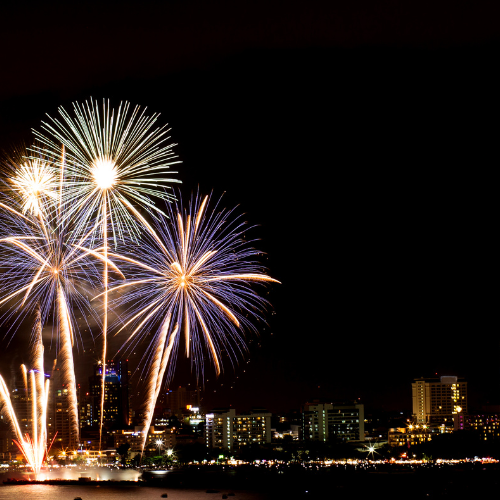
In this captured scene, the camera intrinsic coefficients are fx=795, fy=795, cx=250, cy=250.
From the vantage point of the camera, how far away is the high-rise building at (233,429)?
9450cm

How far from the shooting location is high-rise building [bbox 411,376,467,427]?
10856 cm

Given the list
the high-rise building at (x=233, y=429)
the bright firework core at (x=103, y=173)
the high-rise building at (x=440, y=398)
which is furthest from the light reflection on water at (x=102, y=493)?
the high-rise building at (x=440, y=398)

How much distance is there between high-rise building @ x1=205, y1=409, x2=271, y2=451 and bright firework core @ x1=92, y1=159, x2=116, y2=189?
78.6 metres

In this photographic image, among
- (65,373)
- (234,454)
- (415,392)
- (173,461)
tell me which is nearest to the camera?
(65,373)

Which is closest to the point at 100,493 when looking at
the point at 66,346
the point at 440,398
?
the point at 66,346

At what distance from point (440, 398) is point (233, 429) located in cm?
3135

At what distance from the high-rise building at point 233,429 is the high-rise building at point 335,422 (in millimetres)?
6678

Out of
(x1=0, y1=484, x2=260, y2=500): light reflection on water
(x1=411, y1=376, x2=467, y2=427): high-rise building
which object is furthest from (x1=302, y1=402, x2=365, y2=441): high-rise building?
(x1=0, y1=484, x2=260, y2=500): light reflection on water

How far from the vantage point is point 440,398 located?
10912 cm

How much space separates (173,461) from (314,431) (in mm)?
25425

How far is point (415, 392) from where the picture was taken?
112250 mm

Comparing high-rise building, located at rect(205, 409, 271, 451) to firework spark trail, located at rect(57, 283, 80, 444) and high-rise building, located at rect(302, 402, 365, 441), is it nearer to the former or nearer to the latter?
high-rise building, located at rect(302, 402, 365, 441)

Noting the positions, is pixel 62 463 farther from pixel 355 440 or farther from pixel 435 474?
pixel 435 474

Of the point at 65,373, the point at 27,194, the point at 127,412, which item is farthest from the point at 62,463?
the point at 27,194
